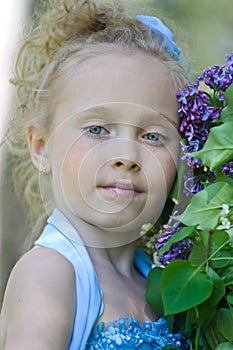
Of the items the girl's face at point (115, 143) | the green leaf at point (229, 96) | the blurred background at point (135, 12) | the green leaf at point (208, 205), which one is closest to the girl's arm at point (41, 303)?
the girl's face at point (115, 143)

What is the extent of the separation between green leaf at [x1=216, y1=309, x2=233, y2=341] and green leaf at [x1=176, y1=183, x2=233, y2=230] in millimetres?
129

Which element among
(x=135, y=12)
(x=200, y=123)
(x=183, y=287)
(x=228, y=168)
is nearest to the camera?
(x=183, y=287)

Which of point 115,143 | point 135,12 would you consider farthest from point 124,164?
point 135,12

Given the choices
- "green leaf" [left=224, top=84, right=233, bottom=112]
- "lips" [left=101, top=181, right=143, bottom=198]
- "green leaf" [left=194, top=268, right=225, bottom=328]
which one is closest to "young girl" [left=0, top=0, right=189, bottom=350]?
"lips" [left=101, top=181, right=143, bottom=198]

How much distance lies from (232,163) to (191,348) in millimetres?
309

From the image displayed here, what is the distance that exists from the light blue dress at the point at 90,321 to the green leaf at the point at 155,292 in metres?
0.05

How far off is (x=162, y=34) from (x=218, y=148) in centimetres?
44

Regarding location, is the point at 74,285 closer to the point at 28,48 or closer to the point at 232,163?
the point at 232,163

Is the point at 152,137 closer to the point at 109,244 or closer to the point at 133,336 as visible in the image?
the point at 109,244

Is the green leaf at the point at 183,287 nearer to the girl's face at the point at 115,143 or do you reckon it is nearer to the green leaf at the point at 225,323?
the green leaf at the point at 225,323

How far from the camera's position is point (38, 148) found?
1.60 m

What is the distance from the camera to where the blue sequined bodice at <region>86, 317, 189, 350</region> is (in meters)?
1.40

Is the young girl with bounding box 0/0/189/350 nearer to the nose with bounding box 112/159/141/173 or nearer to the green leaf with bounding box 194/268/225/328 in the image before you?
the nose with bounding box 112/159/141/173

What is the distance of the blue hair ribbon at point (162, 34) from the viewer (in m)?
1.62
